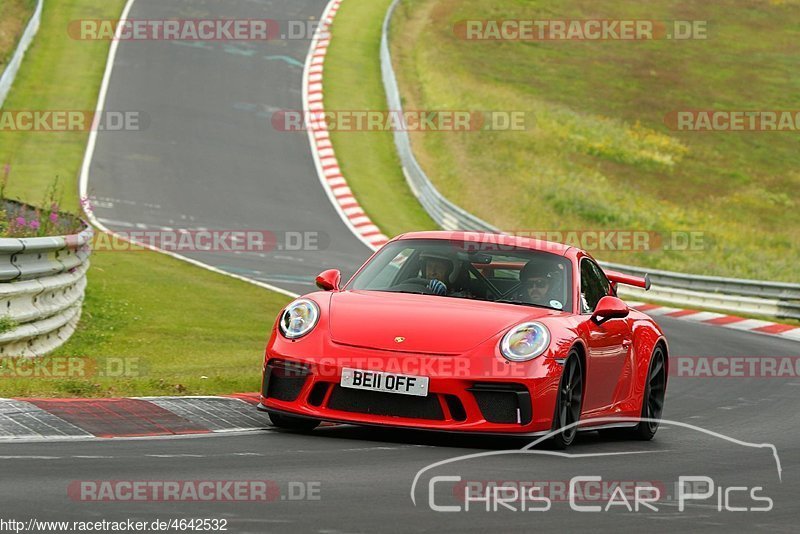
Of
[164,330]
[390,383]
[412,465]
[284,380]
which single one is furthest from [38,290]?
[412,465]

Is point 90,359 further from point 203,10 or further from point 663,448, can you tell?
point 203,10

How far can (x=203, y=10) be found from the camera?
146 feet

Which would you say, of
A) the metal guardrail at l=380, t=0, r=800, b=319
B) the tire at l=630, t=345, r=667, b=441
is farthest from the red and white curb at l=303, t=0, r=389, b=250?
the tire at l=630, t=345, r=667, b=441

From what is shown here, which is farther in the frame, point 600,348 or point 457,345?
point 600,348

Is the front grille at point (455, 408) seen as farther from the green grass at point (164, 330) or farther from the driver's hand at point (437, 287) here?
the green grass at point (164, 330)

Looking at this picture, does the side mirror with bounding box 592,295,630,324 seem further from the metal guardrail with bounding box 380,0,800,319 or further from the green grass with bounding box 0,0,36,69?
the green grass with bounding box 0,0,36,69

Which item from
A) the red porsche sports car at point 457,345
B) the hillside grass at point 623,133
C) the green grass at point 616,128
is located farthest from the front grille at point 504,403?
the hillside grass at point 623,133

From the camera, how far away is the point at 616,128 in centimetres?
4209

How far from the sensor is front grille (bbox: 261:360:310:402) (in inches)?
328

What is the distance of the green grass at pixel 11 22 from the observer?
117ft

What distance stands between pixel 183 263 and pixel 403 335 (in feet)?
43.4

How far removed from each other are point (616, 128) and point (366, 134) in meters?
9.55

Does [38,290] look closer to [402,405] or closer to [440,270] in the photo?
[440,270]

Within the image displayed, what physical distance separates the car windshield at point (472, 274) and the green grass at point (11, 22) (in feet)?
85.9
